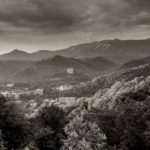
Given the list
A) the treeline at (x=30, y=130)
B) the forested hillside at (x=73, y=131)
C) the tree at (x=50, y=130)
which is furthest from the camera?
the tree at (x=50, y=130)

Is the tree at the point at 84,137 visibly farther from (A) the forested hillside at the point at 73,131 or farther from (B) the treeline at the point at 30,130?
(B) the treeline at the point at 30,130

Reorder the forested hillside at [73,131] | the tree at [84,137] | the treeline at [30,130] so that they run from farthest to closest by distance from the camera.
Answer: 1. the treeline at [30,130]
2. the forested hillside at [73,131]
3. the tree at [84,137]

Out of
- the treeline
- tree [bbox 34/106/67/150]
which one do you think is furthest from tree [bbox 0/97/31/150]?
tree [bbox 34/106/67/150]

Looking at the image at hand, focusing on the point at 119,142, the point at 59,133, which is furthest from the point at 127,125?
the point at 59,133

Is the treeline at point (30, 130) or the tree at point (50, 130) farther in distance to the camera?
the tree at point (50, 130)

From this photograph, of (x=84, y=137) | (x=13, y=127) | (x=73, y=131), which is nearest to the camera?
(x=84, y=137)

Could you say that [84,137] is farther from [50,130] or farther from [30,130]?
[30,130]

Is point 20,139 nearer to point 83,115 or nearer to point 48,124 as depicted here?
point 48,124

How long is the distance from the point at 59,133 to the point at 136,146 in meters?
20.1

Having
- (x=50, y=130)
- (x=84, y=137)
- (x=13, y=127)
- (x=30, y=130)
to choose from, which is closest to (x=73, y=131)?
(x=84, y=137)

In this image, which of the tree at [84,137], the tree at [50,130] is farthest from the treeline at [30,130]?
the tree at [84,137]

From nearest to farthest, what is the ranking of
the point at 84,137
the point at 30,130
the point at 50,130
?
the point at 84,137 < the point at 50,130 < the point at 30,130

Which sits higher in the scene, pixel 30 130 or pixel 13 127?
pixel 13 127

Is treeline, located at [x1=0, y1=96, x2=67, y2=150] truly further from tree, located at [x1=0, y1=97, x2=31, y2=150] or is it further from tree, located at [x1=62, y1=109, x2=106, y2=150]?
tree, located at [x1=62, y1=109, x2=106, y2=150]
